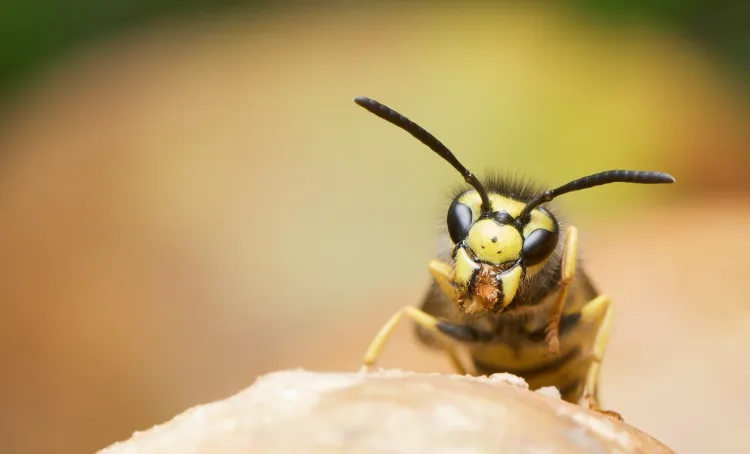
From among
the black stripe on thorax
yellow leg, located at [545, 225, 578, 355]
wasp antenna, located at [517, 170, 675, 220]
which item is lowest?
the black stripe on thorax

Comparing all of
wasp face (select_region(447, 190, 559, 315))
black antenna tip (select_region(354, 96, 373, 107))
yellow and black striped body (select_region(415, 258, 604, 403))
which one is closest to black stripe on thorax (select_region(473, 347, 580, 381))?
yellow and black striped body (select_region(415, 258, 604, 403))

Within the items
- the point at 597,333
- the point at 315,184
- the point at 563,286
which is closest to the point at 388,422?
the point at 563,286

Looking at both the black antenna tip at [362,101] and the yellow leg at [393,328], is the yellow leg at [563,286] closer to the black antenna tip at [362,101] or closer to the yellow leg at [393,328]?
the yellow leg at [393,328]

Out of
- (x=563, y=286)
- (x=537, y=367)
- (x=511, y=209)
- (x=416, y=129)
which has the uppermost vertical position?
(x=416, y=129)

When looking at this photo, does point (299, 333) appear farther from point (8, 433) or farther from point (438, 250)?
point (438, 250)

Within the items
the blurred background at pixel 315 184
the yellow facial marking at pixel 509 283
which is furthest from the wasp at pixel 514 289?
the blurred background at pixel 315 184

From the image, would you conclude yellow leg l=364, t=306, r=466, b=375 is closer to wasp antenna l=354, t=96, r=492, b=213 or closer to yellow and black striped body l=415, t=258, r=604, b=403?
yellow and black striped body l=415, t=258, r=604, b=403

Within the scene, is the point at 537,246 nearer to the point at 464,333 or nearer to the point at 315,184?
the point at 464,333
